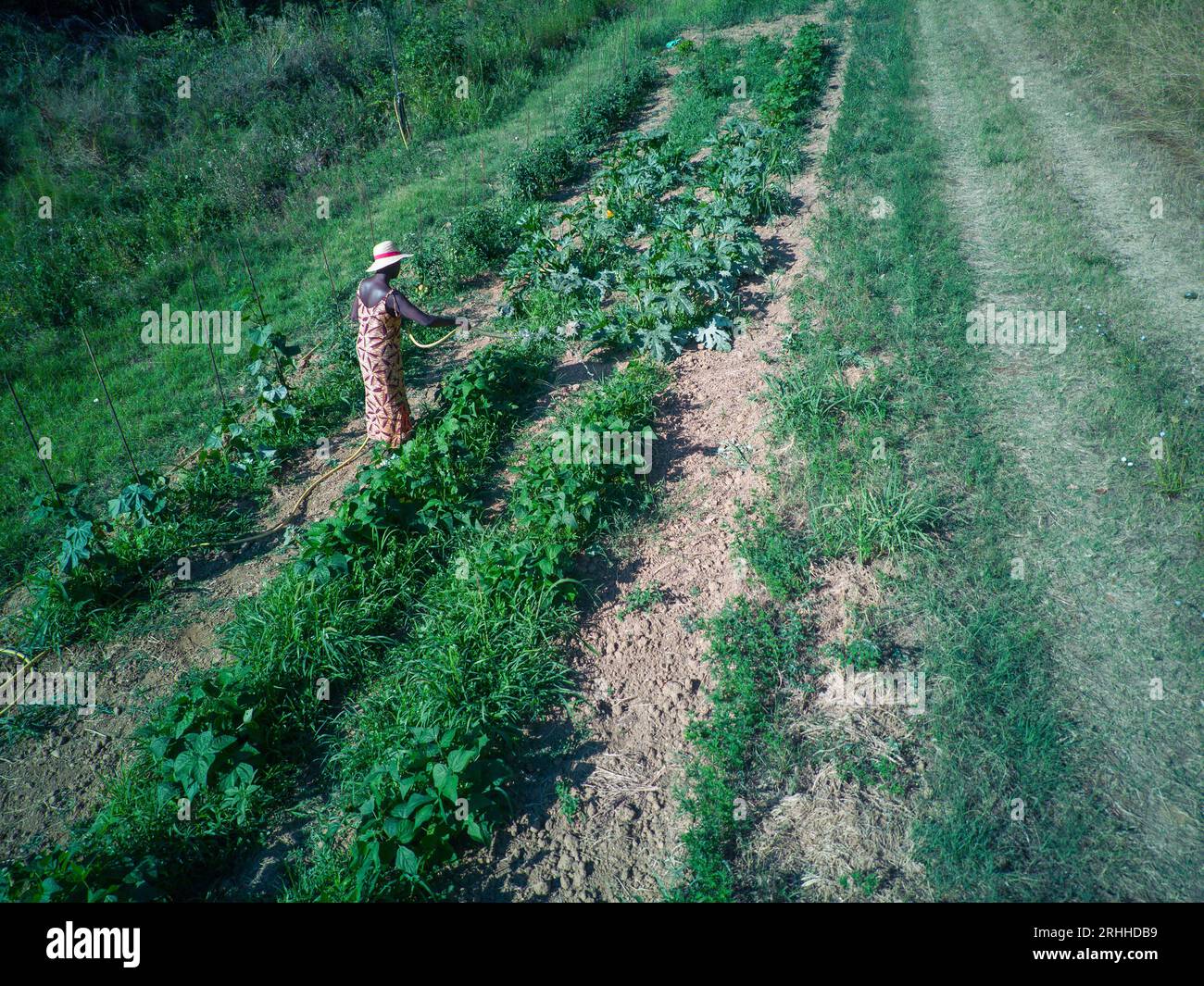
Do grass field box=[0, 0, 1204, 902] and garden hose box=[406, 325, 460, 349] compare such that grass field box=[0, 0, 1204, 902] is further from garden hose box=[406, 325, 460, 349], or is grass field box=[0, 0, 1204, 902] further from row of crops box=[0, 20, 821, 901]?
garden hose box=[406, 325, 460, 349]

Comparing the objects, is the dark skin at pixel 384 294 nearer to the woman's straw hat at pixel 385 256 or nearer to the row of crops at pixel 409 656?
the woman's straw hat at pixel 385 256

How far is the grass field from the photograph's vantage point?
3332 millimetres

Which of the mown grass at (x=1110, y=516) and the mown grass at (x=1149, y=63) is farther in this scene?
the mown grass at (x=1149, y=63)

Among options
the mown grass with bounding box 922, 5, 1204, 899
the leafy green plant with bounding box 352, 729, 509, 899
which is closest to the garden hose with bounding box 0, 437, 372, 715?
the leafy green plant with bounding box 352, 729, 509, 899

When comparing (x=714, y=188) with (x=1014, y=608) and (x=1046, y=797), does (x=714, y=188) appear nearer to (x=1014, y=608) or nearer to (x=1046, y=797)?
(x=1014, y=608)

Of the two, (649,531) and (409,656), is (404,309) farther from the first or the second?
(409,656)

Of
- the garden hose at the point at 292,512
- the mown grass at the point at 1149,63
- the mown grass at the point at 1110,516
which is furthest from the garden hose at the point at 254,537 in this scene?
the mown grass at the point at 1149,63

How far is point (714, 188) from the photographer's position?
831cm

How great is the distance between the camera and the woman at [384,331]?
5465 millimetres

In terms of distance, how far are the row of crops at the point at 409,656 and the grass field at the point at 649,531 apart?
0.03 m

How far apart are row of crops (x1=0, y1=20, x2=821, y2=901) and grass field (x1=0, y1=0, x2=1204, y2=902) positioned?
0.03 metres

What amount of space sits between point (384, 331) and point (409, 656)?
2.48 m

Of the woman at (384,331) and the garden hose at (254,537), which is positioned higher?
the woman at (384,331)
